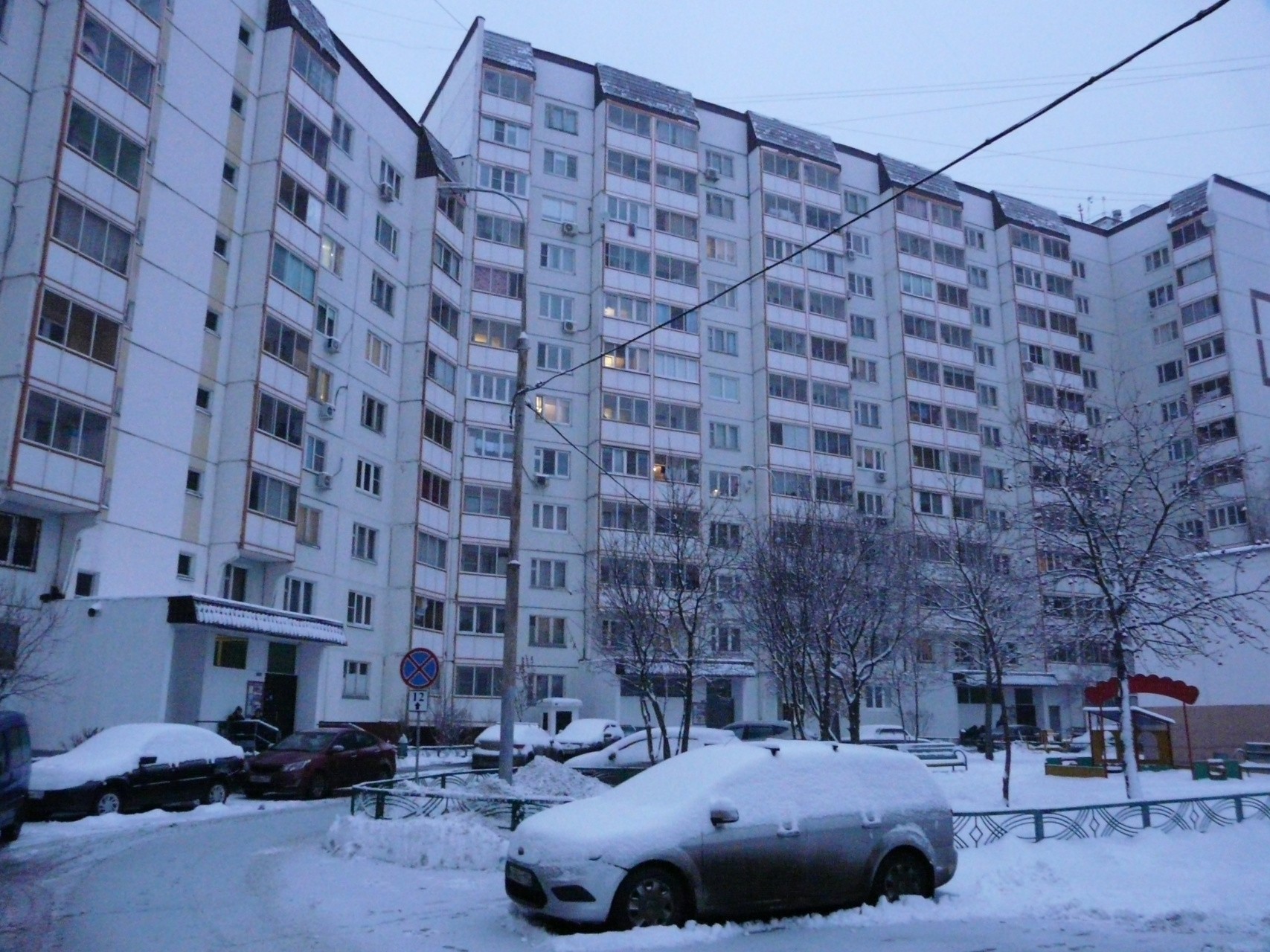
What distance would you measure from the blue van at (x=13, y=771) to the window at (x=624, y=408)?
38.0 meters

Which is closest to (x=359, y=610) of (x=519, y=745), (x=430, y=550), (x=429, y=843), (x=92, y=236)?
(x=430, y=550)

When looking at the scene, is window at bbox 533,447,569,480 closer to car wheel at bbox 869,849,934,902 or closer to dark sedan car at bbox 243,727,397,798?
dark sedan car at bbox 243,727,397,798

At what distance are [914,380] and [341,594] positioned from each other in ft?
120

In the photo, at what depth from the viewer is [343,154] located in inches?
1681

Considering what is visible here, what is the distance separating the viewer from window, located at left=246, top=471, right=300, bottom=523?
33562 millimetres

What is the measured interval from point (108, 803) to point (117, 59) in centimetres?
2184

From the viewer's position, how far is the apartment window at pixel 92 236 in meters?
27.4

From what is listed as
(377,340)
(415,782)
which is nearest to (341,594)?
(377,340)

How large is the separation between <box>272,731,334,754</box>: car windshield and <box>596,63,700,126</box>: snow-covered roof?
41984mm

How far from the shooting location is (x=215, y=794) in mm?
20797

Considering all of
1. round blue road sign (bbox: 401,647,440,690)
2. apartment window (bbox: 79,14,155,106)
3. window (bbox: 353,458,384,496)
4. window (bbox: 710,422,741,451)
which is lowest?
round blue road sign (bbox: 401,647,440,690)

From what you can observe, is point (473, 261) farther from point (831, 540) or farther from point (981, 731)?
point (981, 731)

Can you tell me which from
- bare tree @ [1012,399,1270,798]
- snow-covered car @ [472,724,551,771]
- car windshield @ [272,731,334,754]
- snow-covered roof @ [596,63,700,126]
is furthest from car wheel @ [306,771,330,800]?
snow-covered roof @ [596,63,700,126]

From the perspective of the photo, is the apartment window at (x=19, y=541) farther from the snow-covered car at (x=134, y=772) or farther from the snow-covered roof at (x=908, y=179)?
the snow-covered roof at (x=908, y=179)
